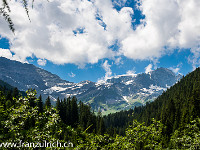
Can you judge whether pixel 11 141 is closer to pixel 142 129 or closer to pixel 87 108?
pixel 142 129

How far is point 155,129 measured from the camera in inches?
507

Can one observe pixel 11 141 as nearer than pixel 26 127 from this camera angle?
Yes

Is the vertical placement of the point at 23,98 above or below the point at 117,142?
above

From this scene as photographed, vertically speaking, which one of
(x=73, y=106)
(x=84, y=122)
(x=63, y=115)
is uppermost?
(x=73, y=106)

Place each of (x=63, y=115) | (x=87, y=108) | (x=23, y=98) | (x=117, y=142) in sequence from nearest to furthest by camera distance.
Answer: (x=23, y=98) < (x=117, y=142) < (x=63, y=115) < (x=87, y=108)

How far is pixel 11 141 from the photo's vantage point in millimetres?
8320

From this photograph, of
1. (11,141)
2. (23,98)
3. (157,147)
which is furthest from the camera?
(157,147)

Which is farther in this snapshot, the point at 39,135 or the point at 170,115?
the point at 170,115

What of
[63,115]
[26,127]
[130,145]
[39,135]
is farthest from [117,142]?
[63,115]

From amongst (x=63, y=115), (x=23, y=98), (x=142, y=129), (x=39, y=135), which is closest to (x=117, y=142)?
(x=142, y=129)

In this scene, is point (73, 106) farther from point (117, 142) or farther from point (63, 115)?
point (117, 142)

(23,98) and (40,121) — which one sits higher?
(23,98)

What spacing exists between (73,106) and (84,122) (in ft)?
42.9

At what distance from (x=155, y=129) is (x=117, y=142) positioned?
416 centimetres
